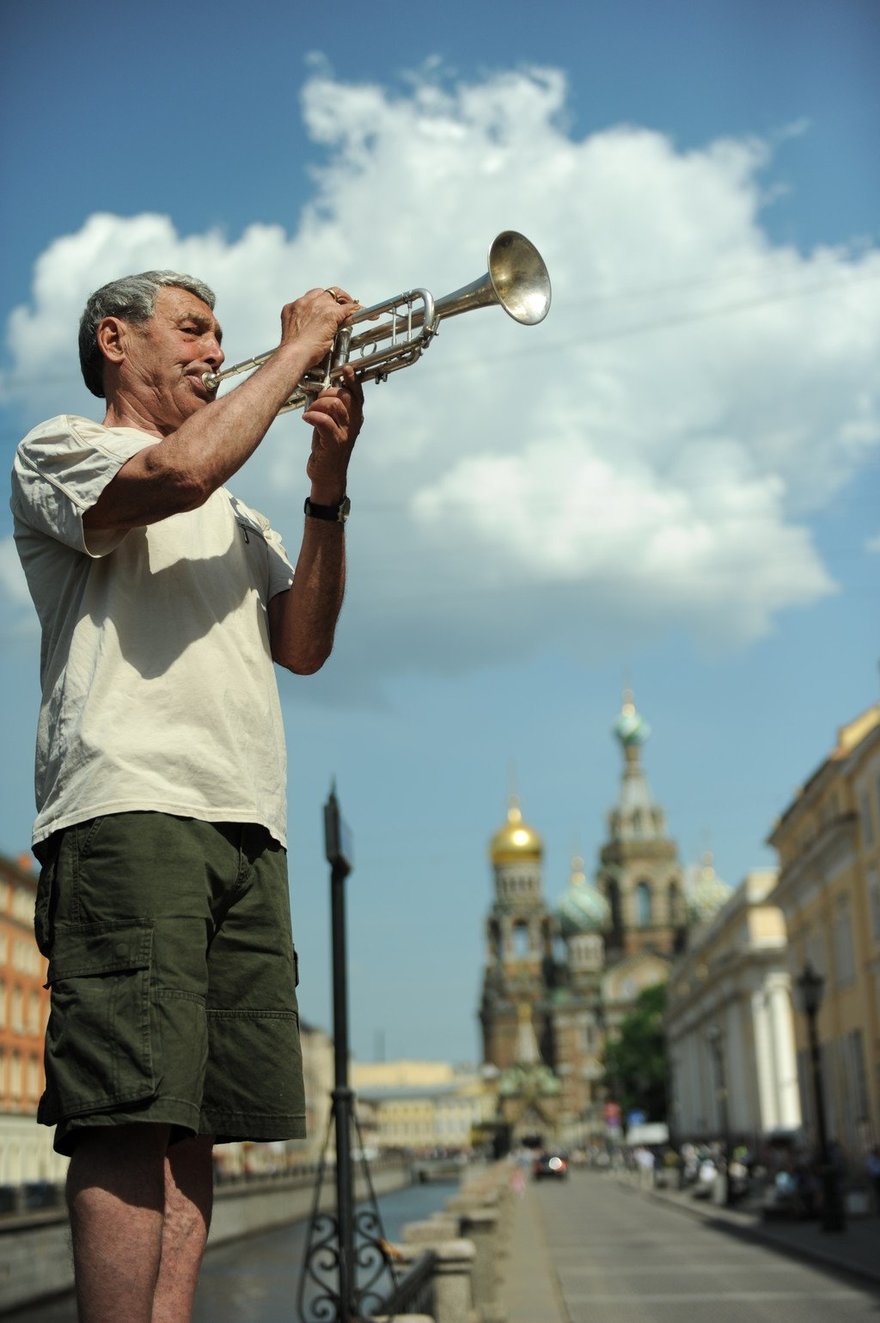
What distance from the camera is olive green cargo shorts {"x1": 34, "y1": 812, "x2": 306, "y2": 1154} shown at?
8.72 ft

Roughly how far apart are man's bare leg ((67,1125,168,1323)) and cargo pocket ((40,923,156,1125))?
0.26 ft

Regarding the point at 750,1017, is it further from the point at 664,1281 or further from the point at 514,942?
the point at 514,942

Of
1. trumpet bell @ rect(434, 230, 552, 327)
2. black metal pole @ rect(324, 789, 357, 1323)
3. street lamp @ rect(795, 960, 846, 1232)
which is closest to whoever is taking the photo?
trumpet bell @ rect(434, 230, 552, 327)

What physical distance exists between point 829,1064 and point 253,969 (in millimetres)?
49622

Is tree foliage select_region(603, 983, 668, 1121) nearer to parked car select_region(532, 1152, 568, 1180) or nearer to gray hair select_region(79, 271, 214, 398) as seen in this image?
parked car select_region(532, 1152, 568, 1180)

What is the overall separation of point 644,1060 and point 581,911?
1077 inches

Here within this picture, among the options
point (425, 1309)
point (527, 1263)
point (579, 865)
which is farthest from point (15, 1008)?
point (579, 865)

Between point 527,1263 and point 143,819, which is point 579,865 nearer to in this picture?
point 527,1263

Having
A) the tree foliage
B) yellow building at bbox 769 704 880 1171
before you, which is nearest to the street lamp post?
yellow building at bbox 769 704 880 1171

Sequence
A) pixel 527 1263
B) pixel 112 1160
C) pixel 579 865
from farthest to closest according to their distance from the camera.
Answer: pixel 579 865 < pixel 527 1263 < pixel 112 1160

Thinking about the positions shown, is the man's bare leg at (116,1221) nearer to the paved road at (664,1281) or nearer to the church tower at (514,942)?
the paved road at (664,1281)

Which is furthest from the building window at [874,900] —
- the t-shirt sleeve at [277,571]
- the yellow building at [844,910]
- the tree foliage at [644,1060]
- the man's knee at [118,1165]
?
the tree foliage at [644,1060]

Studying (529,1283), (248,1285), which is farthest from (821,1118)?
(529,1283)

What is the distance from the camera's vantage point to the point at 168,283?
338 centimetres
